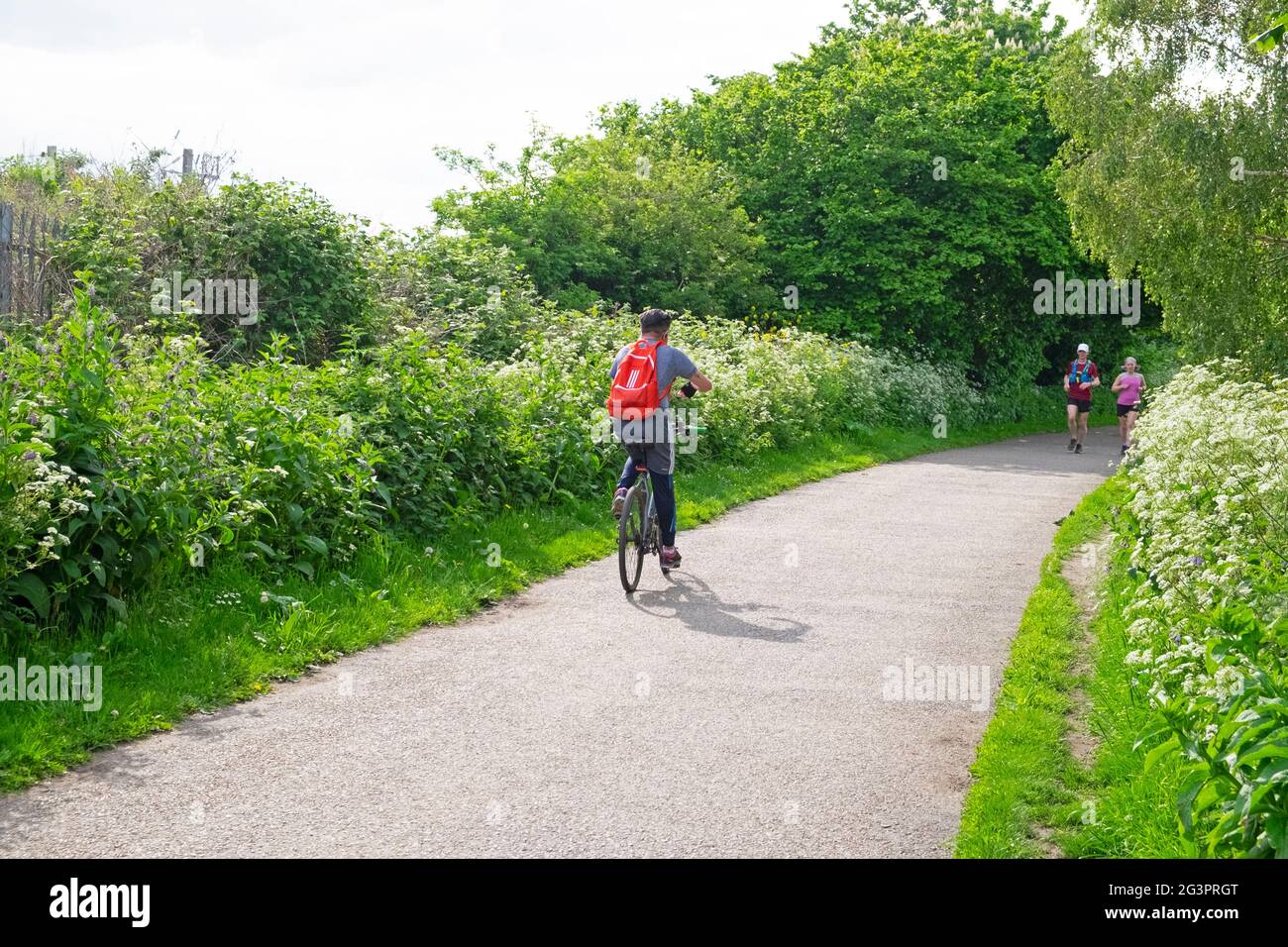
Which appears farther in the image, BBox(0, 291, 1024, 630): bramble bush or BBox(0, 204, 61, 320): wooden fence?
BBox(0, 204, 61, 320): wooden fence

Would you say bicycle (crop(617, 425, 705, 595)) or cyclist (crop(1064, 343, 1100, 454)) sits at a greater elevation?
cyclist (crop(1064, 343, 1100, 454))

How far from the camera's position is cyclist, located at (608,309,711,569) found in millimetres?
9648

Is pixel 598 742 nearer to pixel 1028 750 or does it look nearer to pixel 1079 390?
pixel 1028 750

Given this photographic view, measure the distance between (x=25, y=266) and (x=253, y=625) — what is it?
826cm

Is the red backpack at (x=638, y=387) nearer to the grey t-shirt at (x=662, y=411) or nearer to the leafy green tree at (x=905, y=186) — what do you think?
the grey t-shirt at (x=662, y=411)

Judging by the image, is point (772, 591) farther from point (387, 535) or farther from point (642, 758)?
point (642, 758)

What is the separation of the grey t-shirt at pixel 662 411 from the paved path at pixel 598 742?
120cm

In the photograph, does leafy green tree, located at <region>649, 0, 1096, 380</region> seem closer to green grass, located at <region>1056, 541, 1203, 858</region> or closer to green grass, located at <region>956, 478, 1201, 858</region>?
green grass, located at <region>956, 478, 1201, 858</region>

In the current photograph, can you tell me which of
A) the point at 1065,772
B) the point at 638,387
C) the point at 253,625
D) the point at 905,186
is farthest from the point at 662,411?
the point at 905,186

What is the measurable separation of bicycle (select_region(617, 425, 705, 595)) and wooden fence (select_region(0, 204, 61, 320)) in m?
7.27

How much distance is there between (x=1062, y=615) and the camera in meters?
8.95

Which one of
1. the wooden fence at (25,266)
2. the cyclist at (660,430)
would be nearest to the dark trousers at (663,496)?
the cyclist at (660,430)

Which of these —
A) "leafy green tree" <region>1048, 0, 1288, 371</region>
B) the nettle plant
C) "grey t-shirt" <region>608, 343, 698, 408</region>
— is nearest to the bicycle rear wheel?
"grey t-shirt" <region>608, 343, 698, 408</region>
